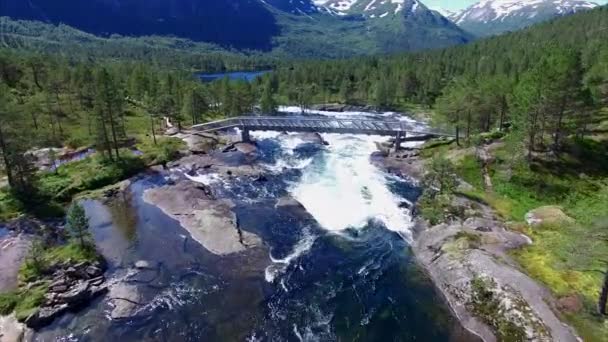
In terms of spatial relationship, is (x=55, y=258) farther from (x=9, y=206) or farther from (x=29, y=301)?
(x=9, y=206)

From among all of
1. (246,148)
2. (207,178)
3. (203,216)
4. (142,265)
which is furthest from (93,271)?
(246,148)

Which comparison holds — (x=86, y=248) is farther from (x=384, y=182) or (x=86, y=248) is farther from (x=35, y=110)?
(x=35, y=110)

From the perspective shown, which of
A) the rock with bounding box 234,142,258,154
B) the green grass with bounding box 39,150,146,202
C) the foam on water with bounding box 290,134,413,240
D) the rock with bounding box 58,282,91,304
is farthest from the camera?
the rock with bounding box 234,142,258,154

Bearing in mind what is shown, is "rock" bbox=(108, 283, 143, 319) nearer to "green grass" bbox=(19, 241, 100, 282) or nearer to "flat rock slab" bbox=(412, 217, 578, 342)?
"green grass" bbox=(19, 241, 100, 282)

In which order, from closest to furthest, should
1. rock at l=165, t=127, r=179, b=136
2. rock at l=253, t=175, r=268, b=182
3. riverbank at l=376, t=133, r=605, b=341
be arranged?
1. riverbank at l=376, t=133, r=605, b=341
2. rock at l=253, t=175, r=268, b=182
3. rock at l=165, t=127, r=179, b=136

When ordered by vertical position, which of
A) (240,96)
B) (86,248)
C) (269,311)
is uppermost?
(240,96)

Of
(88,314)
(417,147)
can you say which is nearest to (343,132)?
(417,147)

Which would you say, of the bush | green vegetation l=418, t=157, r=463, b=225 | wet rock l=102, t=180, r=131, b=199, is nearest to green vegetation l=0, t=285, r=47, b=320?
the bush
